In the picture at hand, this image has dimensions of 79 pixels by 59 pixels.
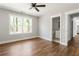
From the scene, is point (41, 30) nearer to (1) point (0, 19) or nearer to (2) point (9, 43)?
(2) point (9, 43)

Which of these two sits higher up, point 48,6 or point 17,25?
point 48,6

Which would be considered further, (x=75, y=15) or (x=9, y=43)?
(x=9, y=43)

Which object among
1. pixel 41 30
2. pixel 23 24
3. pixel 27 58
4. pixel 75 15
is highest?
pixel 75 15

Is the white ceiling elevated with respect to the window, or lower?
elevated

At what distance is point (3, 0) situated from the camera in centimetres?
61

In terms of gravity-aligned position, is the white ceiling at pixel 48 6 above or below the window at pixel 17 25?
above

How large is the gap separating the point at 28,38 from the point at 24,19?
38 centimetres

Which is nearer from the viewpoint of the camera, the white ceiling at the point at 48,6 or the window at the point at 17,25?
the white ceiling at the point at 48,6

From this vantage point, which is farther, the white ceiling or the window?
the window

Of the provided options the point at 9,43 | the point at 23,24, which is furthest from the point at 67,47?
the point at 9,43

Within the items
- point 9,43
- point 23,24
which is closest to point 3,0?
point 23,24

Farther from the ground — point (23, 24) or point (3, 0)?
point (3, 0)

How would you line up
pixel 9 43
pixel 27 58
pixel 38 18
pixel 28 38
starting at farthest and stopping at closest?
pixel 38 18 → pixel 28 38 → pixel 9 43 → pixel 27 58

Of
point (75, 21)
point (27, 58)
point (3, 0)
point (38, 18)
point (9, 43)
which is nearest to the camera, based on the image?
point (3, 0)
